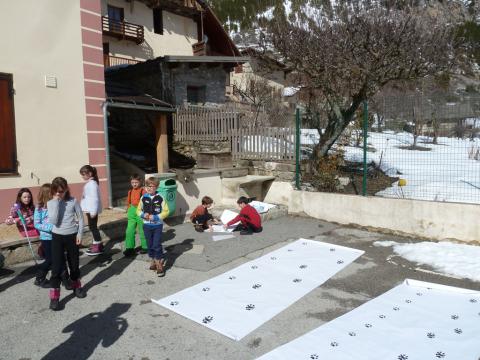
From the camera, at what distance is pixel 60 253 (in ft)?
13.2

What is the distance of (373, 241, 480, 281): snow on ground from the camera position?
16.7ft

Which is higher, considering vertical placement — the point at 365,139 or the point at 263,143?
the point at 365,139

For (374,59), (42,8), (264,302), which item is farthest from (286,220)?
(42,8)

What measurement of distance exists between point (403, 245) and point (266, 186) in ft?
12.7

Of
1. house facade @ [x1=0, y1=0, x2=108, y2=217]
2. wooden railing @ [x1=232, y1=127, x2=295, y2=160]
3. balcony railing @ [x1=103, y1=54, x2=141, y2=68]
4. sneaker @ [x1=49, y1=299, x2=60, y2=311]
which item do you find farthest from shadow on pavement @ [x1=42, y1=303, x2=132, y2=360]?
balcony railing @ [x1=103, y1=54, x2=141, y2=68]

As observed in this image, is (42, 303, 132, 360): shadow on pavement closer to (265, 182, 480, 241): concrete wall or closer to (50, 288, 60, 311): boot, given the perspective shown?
(50, 288, 60, 311): boot

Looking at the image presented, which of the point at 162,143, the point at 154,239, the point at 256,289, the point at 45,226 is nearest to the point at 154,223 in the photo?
the point at 154,239

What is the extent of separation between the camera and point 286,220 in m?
8.35

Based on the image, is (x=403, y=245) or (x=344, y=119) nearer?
(x=403, y=245)

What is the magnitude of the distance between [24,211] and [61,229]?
5.10ft

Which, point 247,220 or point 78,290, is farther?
point 247,220

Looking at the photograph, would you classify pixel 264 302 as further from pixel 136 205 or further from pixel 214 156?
pixel 214 156

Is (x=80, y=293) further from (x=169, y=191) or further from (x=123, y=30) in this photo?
(x=123, y=30)

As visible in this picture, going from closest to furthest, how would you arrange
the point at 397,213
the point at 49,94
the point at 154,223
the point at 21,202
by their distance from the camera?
the point at 154,223 → the point at 21,202 → the point at 49,94 → the point at 397,213
